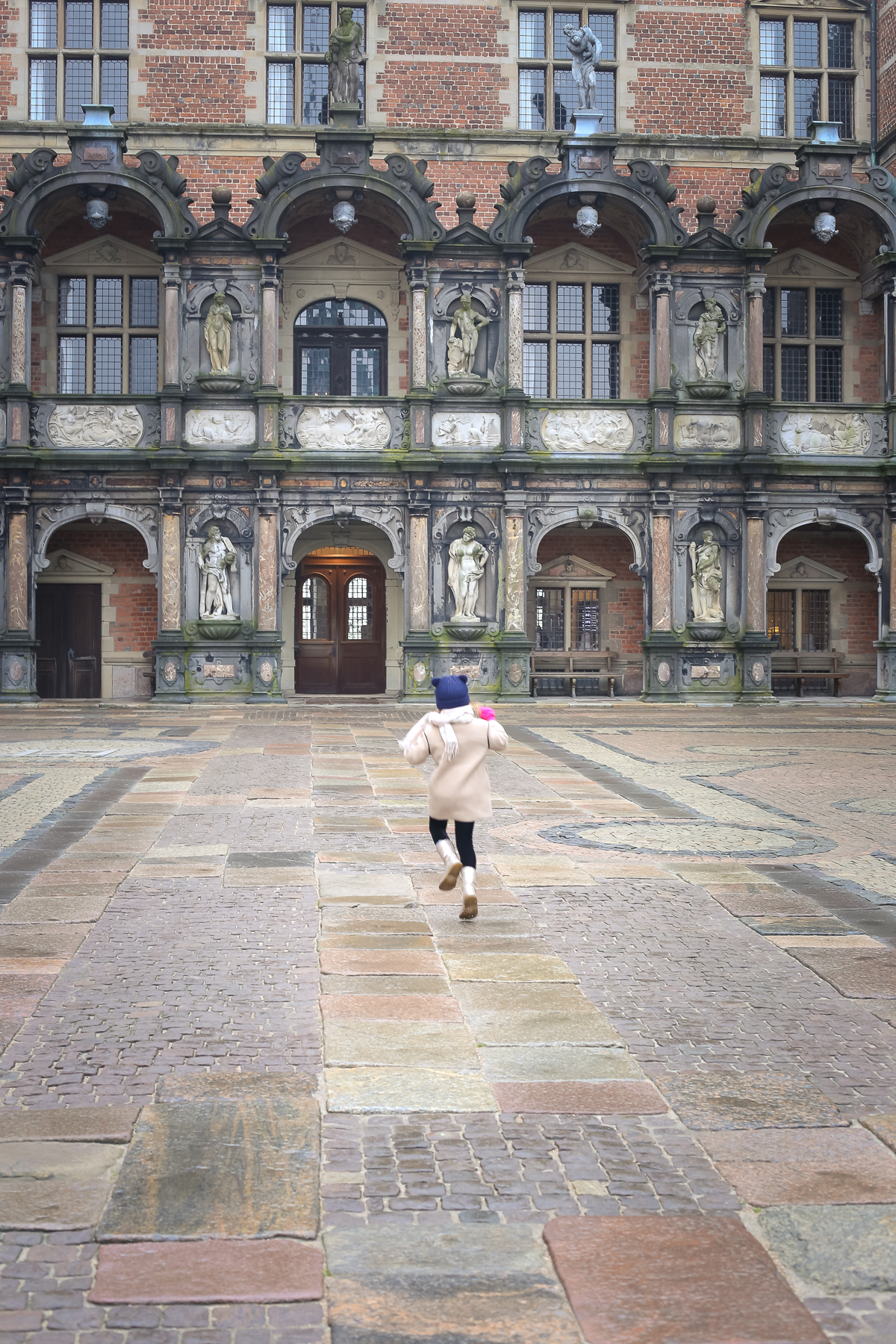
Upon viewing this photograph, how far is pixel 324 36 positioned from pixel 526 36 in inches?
158

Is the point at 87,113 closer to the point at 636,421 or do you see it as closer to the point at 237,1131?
the point at 636,421

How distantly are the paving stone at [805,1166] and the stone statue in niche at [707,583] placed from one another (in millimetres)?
20432

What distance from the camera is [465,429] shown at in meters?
23.8

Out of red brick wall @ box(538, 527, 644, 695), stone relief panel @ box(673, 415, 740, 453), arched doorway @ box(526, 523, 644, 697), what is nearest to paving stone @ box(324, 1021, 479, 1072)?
stone relief panel @ box(673, 415, 740, 453)

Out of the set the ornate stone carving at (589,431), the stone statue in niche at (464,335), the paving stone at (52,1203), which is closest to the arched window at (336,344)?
the stone statue in niche at (464,335)

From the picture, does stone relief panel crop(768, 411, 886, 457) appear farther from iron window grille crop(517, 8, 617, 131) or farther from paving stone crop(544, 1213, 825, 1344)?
paving stone crop(544, 1213, 825, 1344)

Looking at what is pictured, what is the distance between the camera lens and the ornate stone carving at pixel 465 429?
78.0 ft

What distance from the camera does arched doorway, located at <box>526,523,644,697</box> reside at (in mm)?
25953

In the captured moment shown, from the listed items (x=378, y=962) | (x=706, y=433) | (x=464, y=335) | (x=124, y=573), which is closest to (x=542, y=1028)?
(x=378, y=962)

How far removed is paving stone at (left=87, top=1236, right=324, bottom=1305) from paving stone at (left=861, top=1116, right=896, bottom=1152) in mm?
1779

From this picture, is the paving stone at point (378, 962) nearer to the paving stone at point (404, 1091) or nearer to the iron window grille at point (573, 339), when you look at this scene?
the paving stone at point (404, 1091)

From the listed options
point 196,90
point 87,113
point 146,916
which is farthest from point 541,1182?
point 196,90

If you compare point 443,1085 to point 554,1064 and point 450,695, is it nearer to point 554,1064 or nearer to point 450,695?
point 554,1064

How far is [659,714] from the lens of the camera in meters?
21.8
